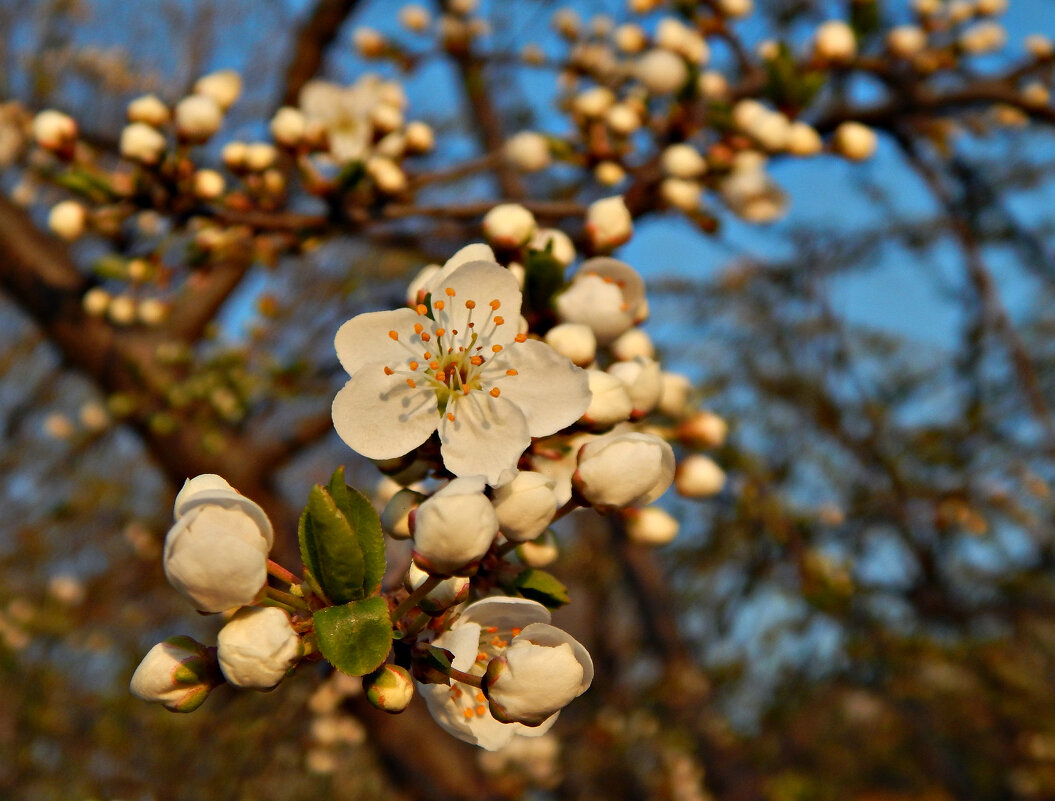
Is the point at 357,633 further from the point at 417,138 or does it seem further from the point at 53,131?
the point at 53,131

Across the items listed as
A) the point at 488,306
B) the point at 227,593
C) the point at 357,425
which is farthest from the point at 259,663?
the point at 488,306

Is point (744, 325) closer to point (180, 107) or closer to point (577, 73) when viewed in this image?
point (577, 73)

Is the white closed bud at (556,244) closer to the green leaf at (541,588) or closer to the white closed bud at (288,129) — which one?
the green leaf at (541,588)

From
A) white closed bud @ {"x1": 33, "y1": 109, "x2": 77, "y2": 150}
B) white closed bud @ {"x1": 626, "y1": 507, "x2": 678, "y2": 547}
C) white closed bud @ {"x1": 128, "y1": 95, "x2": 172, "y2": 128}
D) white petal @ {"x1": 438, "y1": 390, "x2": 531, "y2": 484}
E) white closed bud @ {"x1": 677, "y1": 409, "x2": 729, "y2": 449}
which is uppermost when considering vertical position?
white closed bud @ {"x1": 128, "y1": 95, "x2": 172, "y2": 128}

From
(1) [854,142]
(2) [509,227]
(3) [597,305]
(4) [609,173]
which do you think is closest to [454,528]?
(3) [597,305]

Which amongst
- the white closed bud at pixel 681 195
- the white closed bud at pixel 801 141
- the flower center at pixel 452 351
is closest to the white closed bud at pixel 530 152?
the white closed bud at pixel 681 195

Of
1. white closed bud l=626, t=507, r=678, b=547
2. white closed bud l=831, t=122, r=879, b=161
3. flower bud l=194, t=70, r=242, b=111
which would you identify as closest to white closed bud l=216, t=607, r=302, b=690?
white closed bud l=626, t=507, r=678, b=547

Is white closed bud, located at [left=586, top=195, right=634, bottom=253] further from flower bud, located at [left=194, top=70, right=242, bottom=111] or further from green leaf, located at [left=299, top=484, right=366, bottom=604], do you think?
flower bud, located at [left=194, top=70, right=242, bottom=111]
